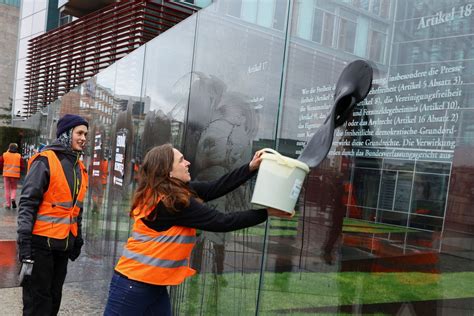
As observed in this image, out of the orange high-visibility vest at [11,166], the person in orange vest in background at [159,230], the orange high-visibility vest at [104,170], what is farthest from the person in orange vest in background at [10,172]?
the person in orange vest in background at [159,230]

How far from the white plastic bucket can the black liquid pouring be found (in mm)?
193

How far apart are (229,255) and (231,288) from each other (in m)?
0.27

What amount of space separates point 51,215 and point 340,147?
2.32 m

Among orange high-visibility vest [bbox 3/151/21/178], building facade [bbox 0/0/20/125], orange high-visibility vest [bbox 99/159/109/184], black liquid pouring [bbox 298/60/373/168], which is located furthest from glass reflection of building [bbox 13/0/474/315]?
building facade [bbox 0/0/20/125]

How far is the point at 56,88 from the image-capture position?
963 inches

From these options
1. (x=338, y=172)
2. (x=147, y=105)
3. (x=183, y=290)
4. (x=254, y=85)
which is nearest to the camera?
(x=338, y=172)

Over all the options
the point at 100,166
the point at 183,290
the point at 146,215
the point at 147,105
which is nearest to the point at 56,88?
the point at 100,166

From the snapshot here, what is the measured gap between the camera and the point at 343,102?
2611mm

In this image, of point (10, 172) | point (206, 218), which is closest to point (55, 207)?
point (206, 218)

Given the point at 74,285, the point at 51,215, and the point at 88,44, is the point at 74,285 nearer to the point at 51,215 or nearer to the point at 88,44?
the point at 51,215

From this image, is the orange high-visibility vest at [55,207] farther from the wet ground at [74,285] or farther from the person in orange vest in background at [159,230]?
the wet ground at [74,285]

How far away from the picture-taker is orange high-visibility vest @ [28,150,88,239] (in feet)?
12.1

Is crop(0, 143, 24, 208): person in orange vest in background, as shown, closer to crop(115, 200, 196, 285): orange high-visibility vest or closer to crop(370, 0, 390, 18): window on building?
crop(115, 200, 196, 285): orange high-visibility vest

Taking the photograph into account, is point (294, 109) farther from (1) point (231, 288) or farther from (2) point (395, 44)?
(1) point (231, 288)
